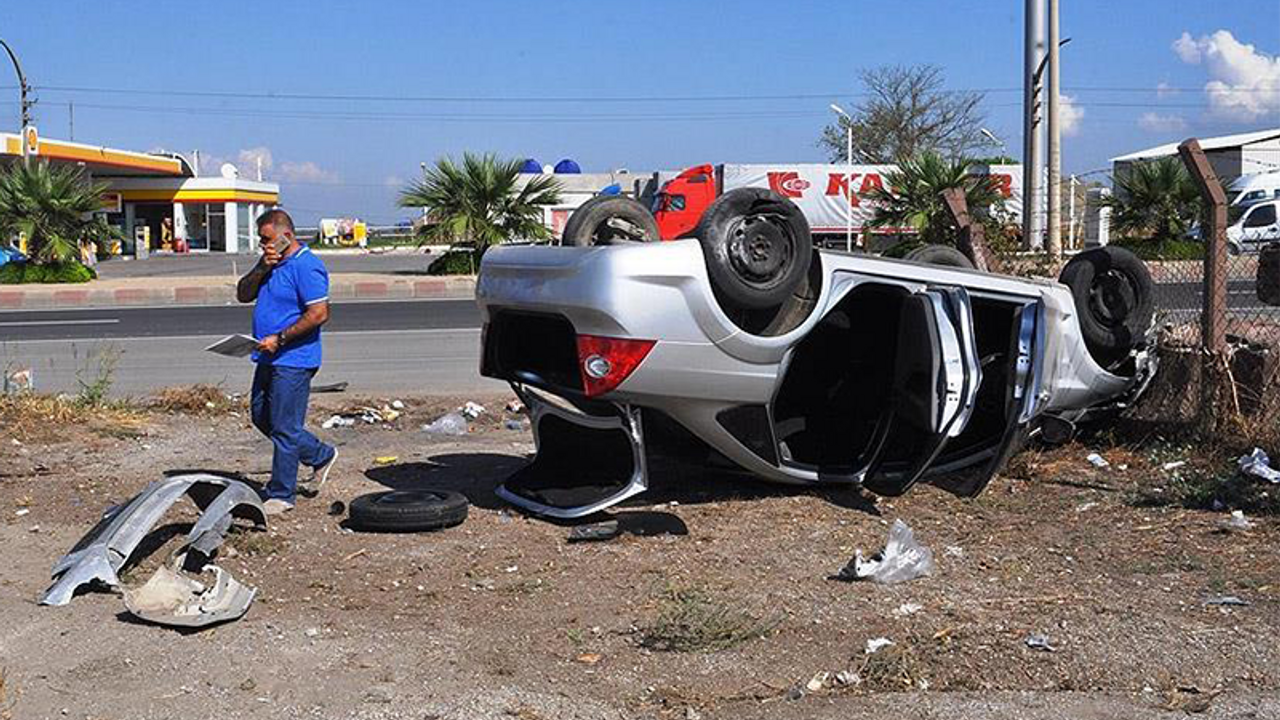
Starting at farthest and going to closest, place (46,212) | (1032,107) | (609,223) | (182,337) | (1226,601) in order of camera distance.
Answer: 1. (46,212)
2. (1032,107)
3. (182,337)
4. (609,223)
5. (1226,601)

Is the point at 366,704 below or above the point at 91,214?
below

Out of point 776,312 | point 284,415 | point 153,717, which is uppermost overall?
point 776,312

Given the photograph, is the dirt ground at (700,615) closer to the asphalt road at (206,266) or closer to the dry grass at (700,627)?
the dry grass at (700,627)

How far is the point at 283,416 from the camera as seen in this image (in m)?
7.43

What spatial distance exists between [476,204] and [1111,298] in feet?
76.5

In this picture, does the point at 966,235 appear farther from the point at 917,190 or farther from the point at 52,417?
the point at 917,190

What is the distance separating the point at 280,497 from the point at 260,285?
112 cm

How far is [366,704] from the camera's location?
4.71 meters

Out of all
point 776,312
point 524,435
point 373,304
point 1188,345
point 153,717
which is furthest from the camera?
point 373,304

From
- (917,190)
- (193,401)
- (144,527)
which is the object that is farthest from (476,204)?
(144,527)

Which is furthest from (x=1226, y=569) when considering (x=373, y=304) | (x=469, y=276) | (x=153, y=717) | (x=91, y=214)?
(x=91, y=214)

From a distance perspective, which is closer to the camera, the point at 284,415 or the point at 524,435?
the point at 284,415

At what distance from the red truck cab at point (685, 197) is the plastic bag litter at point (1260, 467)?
33.6 meters

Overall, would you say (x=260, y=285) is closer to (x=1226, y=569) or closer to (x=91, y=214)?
(x=1226, y=569)
